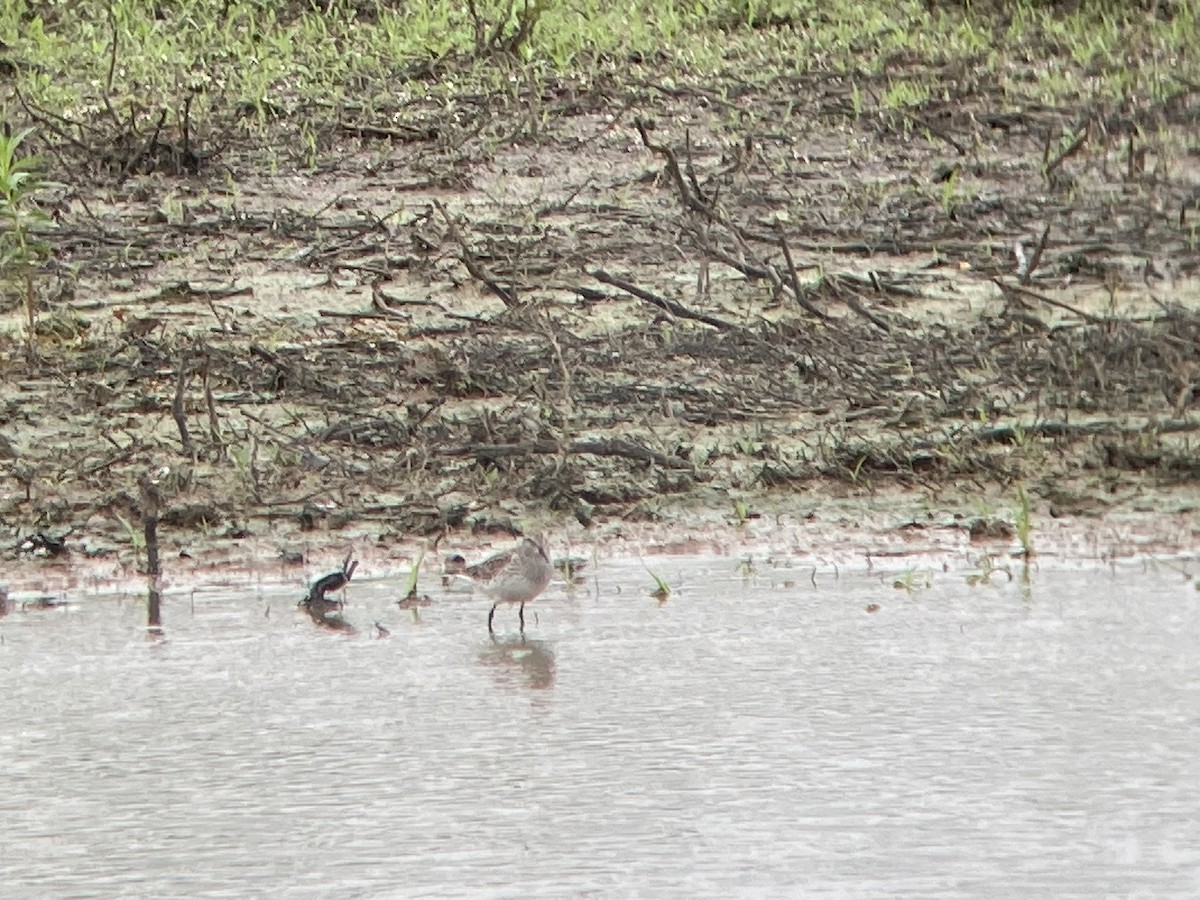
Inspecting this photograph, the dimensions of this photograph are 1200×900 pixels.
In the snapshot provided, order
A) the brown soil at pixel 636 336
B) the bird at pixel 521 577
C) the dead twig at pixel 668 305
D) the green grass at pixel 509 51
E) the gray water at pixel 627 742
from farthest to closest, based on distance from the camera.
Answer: the green grass at pixel 509 51
the dead twig at pixel 668 305
the brown soil at pixel 636 336
the bird at pixel 521 577
the gray water at pixel 627 742

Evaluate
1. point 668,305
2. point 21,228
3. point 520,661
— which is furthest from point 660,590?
point 21,228

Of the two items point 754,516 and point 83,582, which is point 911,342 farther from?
point 83,582

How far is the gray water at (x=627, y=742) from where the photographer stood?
3.01m

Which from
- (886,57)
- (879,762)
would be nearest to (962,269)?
(886,57)

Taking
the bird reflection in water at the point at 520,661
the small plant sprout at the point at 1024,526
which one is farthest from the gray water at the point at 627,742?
the small plant sprout at the point at 1024,526

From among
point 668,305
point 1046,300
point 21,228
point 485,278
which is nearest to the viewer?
point 1046,300

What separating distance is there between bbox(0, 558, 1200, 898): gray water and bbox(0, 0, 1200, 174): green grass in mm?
4375

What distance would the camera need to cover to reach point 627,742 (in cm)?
354

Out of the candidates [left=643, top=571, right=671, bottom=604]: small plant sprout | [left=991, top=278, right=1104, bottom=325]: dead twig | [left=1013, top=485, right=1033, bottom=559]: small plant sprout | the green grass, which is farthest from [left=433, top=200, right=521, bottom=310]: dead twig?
[left=643, top=571, right=671, bottom=604]: small plant sprout

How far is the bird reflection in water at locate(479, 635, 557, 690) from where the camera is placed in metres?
3.94

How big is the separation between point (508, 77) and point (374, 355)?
2679 millimetres

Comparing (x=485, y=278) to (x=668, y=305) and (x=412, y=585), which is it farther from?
(x=412, y=585)

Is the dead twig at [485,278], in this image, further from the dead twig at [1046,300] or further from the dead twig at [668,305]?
the dead twig at [1046,300]

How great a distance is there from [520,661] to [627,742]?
560mm
